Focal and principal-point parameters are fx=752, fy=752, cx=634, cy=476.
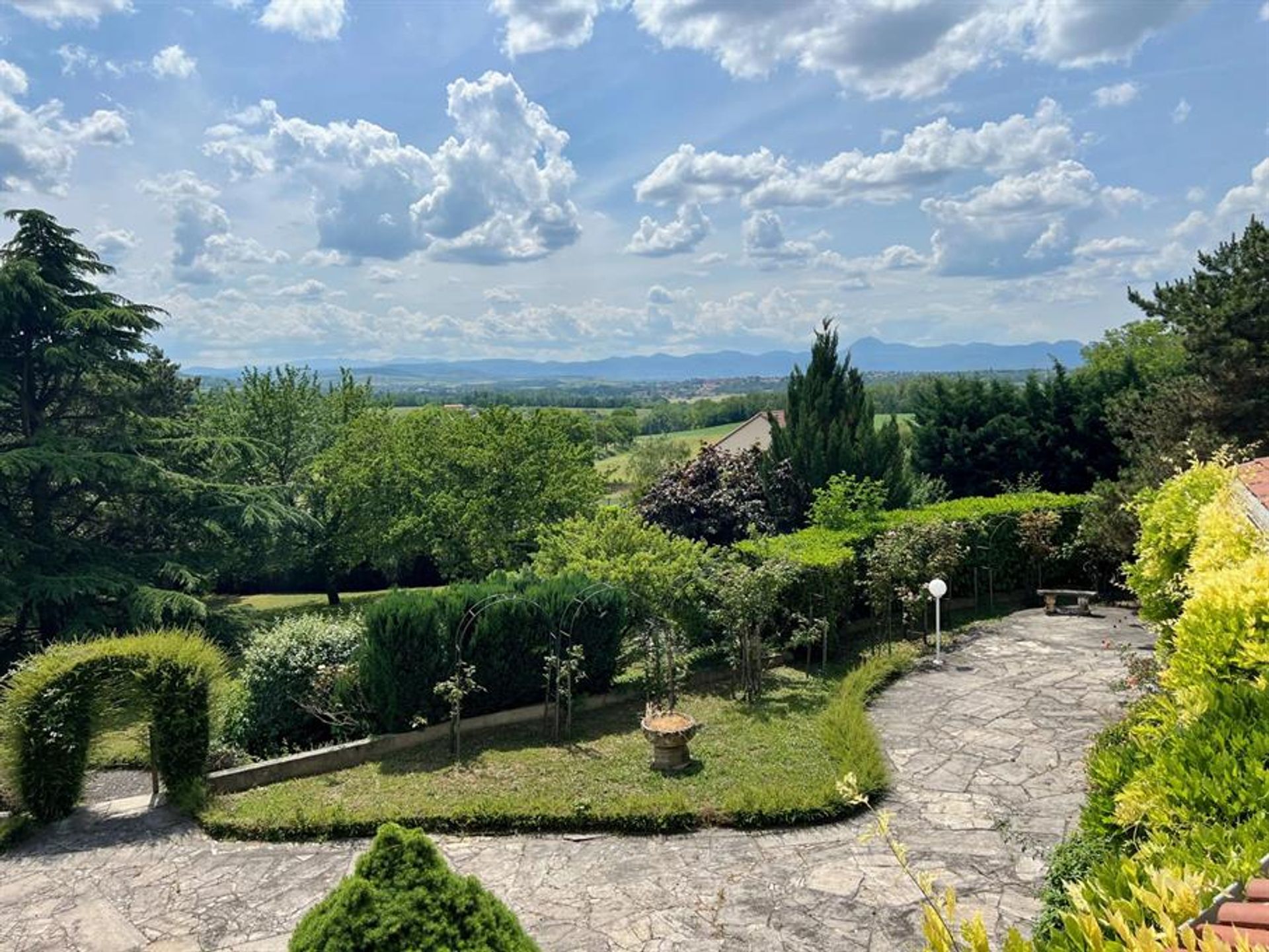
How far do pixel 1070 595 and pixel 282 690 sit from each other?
1432cm

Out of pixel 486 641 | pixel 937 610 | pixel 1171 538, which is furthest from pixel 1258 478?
pixel 486 641

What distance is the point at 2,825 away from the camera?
7.56 m

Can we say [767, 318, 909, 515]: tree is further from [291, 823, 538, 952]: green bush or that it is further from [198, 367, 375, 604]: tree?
[291, 823, 538, 952]: green bush

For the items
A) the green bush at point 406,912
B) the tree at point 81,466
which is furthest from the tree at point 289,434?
the green bush at point 406,912

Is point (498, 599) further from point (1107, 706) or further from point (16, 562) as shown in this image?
point (16, 562)

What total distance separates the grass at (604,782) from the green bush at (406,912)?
397cm

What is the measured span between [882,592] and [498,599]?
6.57m

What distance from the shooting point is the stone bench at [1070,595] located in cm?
1459

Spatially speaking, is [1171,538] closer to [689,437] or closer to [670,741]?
[670,741]

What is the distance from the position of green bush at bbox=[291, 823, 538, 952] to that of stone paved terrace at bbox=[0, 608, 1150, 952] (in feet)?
7.85

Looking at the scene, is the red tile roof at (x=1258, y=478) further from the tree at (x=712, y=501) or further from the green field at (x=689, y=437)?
the green field at (x=689, y=437)

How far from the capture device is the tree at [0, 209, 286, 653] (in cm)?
1590

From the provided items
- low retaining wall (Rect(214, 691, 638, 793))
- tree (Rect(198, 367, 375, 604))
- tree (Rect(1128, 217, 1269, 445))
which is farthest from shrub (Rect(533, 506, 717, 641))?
tree (Rect(198, 367, 375, 604))

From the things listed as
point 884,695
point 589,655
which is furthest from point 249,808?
point 884,695
